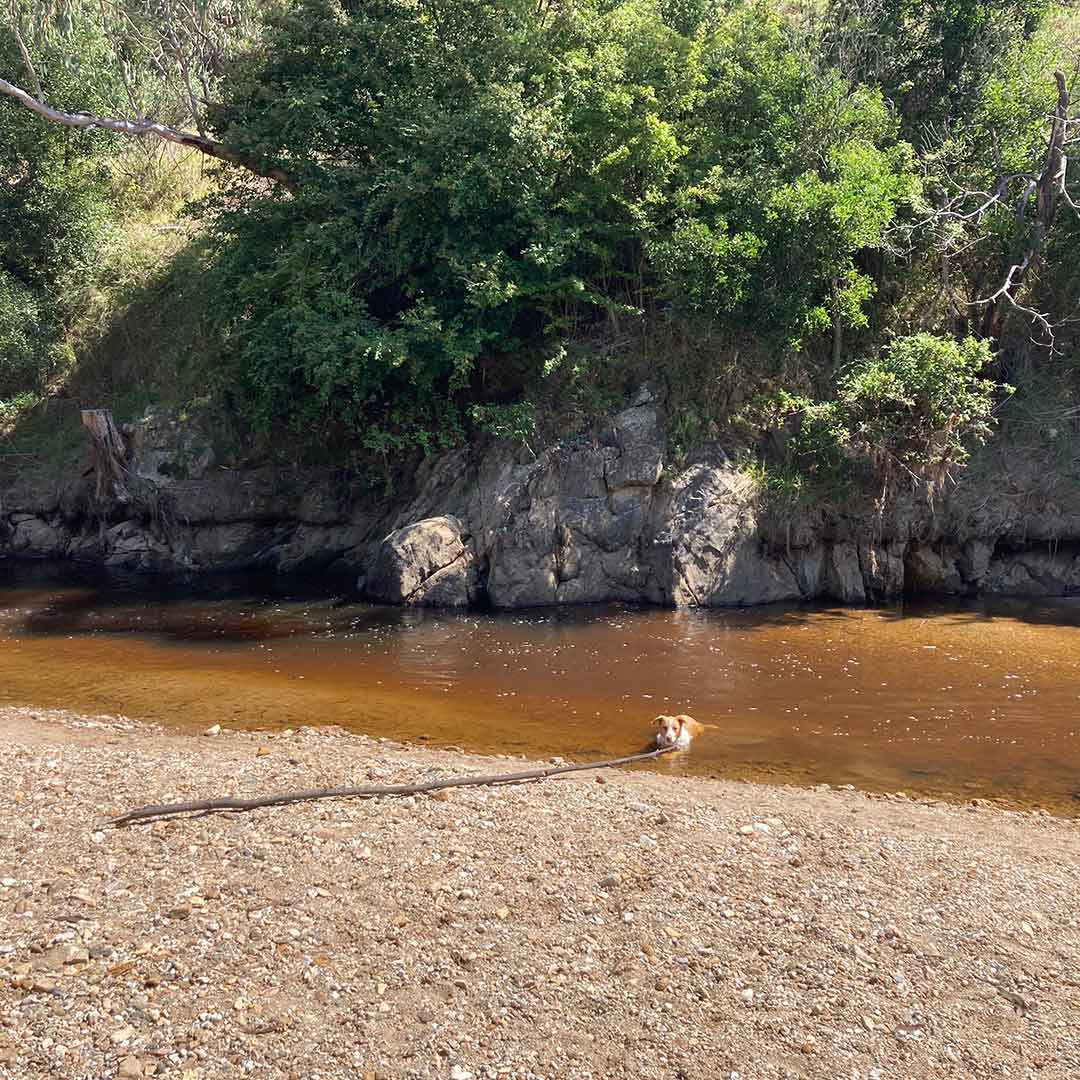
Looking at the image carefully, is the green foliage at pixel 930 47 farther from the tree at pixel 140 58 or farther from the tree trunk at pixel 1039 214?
the tree at pixel 140 58

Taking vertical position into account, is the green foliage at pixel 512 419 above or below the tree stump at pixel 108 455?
above

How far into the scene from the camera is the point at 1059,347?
1645 centimetres

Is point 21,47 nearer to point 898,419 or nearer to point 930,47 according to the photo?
point 930,47

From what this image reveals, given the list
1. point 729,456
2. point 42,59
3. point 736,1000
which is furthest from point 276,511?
point 736,1000

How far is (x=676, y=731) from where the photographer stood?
9117mm

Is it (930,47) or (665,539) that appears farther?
(930,47)

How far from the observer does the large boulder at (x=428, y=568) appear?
1494 centimetres

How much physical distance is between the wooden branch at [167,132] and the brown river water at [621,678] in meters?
7.82

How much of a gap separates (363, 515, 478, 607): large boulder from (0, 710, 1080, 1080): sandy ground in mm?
7075

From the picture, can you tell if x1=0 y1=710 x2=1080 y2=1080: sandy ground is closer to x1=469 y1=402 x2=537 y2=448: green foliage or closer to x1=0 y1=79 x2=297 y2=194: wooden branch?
x1=469 y1=402 x2=537 y2=448: green foliage

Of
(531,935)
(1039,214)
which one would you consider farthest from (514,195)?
(531,935)

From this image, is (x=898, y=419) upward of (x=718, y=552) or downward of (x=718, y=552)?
upward

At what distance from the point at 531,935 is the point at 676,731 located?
3.75 m

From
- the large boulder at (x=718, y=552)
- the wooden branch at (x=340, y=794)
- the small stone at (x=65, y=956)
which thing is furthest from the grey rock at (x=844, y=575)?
the small stone at (x=65, y=956)
